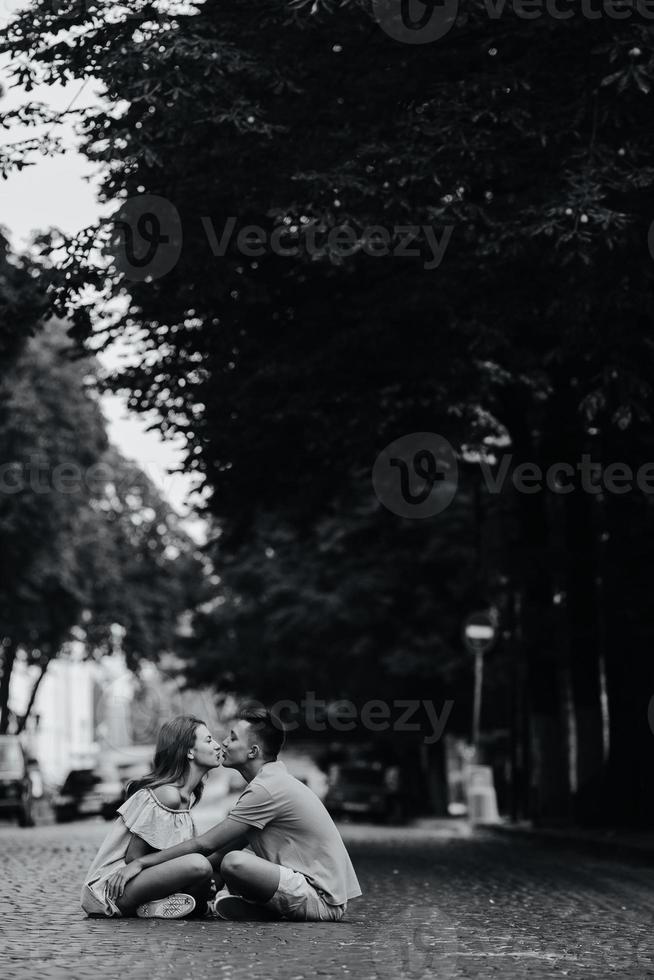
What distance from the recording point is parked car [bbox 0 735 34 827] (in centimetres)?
3741

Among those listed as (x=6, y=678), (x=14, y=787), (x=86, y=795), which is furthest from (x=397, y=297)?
(x=6, y=678)

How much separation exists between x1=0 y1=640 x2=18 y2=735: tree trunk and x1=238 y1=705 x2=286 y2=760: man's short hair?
3465 centimetres

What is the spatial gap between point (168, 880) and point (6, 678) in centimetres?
3885

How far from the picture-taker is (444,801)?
45094 mm

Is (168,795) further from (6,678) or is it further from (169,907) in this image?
(6,678)

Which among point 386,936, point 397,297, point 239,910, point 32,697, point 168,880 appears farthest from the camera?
point 32,697

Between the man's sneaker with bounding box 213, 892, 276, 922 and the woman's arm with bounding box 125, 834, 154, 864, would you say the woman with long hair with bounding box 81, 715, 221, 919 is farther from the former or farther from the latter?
the man's sneaker with bounding box 213, 892, 276, 922

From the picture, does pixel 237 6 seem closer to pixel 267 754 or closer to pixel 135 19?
pixel 135 19

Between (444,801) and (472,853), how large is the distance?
22952 millimetres

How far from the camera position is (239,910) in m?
10.6

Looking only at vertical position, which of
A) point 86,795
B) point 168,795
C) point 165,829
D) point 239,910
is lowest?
point 239,910

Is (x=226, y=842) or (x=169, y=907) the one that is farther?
(x=169, y=907)

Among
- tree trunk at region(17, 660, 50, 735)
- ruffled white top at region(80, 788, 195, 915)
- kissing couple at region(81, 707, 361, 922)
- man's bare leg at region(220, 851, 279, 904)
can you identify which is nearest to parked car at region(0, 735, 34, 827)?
tree trunk at region(17, 660, 50, 735)

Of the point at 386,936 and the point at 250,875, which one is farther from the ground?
the point at 250,875
